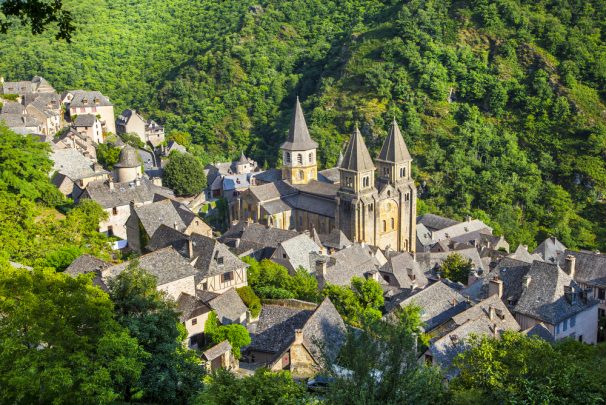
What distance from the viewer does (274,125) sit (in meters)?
116

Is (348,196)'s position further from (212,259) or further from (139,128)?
(139,128)

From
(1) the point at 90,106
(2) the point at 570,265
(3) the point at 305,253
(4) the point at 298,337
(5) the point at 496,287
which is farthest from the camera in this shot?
(1) the point at 90,106

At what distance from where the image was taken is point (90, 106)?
86500mm

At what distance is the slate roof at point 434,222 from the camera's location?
7457cm

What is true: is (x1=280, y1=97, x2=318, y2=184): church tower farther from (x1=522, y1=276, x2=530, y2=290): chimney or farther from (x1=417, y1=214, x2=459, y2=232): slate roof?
(x1=522, y1=276, x2=530, y2=290): chimney

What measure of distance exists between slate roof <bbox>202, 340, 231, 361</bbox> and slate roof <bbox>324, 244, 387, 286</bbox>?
1486 centimetres

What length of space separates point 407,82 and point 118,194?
57942mm

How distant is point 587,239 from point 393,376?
212ft

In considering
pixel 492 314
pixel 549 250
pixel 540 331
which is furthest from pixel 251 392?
pixel 549 250

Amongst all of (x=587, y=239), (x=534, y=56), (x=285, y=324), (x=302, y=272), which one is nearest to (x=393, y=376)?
(x=285, y=324)

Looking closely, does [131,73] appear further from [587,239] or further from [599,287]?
[599,287]

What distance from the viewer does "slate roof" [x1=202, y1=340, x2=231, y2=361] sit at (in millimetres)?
34219

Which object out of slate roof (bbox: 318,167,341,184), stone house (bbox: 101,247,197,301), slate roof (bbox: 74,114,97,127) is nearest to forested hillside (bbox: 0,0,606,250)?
slate roof (bbox: 318,167,341,184)

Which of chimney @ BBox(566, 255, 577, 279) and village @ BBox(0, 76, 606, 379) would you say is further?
chimney @ BBox(566, 255, 577, 279)
